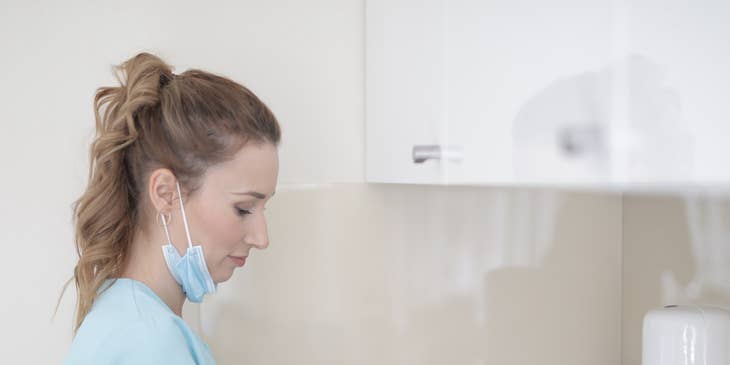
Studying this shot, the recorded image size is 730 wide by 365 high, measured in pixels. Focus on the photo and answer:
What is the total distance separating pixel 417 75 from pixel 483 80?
194 millimetres

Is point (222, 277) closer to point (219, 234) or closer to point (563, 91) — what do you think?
point (219, 234)

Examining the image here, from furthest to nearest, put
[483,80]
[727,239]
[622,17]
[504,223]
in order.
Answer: [504,223], [727,239], [483,80], [622,17]

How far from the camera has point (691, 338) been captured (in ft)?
3.24

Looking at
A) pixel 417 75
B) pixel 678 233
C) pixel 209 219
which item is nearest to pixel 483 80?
pixel 417 75

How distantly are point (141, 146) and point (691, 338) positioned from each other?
2.52 feet

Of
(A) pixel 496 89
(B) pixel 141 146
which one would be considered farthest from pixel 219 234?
(A) pixel 496 89

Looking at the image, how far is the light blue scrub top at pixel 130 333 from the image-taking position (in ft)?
2.92

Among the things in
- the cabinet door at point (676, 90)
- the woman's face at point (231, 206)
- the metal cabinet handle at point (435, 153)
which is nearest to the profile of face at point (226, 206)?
the woman's face at point (231, 206)

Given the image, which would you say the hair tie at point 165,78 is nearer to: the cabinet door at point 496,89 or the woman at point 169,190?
the woman at point 169,190

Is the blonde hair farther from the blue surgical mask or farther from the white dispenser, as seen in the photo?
the white dispenser

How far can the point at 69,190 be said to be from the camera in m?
1.18

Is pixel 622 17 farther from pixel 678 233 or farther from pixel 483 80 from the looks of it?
pixel 678 233

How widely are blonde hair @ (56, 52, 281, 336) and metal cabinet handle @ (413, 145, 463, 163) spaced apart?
0.23 meters

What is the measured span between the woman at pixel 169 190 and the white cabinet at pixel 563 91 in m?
0.26
